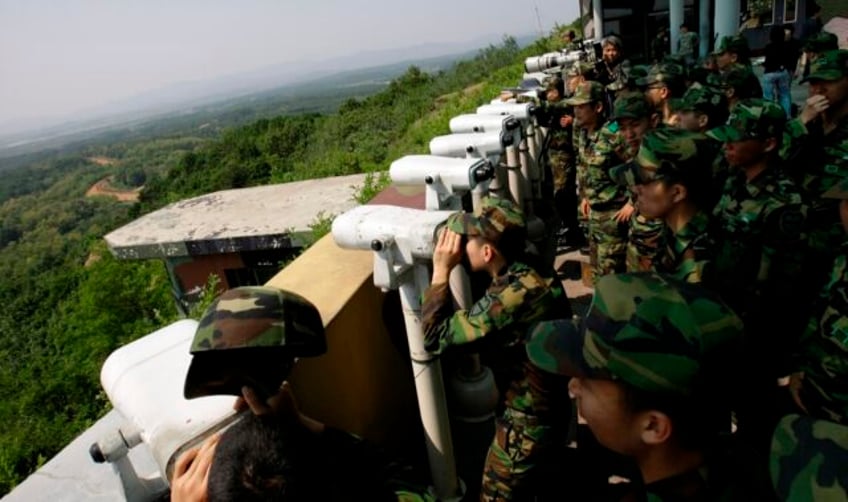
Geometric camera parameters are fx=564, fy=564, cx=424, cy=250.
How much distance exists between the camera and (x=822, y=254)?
8.39 ft

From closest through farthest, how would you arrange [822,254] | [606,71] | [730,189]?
[822,254] < [730,189] < [606,71]

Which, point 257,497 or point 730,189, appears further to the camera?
point 730,189

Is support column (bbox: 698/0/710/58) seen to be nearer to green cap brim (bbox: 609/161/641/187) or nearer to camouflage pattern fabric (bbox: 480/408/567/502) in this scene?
green cap brim (bbox: 609/161/641/187)

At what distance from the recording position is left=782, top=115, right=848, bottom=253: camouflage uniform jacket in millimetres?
3088

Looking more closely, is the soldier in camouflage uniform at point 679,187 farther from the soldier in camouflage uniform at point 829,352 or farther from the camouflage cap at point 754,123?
the soldier in camouflage uniform at point 829,352

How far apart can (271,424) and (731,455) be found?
101cm

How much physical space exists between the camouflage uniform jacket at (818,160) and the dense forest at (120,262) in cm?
383

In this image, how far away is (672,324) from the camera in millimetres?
1143

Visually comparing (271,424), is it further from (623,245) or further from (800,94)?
(800,94)

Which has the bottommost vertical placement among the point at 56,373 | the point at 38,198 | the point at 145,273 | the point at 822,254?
the point at 38,198

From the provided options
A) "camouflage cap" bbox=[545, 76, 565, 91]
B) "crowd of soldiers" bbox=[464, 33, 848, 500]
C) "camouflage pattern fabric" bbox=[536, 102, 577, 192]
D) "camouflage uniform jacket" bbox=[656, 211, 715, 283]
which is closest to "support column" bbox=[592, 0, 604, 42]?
"camouflage cap" bbox=[545, 76, 565, 91]

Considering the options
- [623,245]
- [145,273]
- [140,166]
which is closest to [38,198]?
[140,166]

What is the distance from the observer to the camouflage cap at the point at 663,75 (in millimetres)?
4707

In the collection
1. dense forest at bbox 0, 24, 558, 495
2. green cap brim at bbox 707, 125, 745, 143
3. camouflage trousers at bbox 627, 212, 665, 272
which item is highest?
green cap brim at bbox 707, 125, 745, 143
